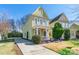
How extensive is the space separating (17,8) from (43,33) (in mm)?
708

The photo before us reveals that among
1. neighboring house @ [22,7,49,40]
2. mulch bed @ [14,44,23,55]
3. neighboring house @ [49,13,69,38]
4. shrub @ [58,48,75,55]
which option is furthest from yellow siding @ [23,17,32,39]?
shrub @ [58,48,75,55]

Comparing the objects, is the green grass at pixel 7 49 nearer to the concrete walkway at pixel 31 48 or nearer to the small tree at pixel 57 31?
the concrete walkway at pixel 31 48

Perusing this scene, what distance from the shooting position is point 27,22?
5074 mm

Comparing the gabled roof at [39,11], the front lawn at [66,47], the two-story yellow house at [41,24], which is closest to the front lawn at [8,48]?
the two-story yellow house at [41,24]

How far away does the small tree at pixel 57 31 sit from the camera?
5012mm

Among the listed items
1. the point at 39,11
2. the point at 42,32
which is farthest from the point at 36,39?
the point at 39,11

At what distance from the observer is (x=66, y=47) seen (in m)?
4.97

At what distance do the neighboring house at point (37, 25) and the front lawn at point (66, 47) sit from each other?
21cm

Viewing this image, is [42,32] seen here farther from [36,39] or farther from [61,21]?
[61,21]

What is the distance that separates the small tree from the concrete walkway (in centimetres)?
33

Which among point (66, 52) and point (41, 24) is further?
point (41, 24)

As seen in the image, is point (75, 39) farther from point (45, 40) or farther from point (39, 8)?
point (39, 8)

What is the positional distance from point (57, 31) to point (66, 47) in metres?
0.37
